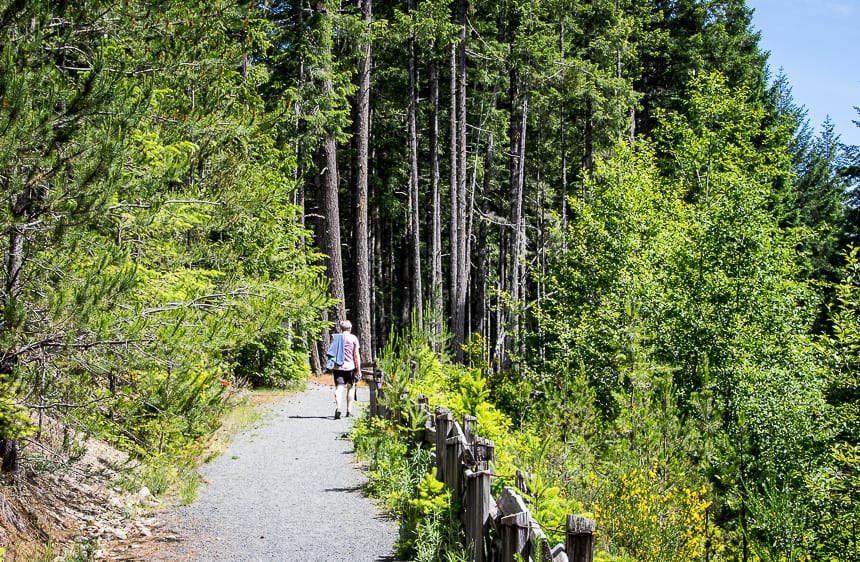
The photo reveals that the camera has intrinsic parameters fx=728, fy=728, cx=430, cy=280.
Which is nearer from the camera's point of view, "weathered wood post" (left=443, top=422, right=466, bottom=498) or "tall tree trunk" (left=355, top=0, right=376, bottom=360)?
"weathered wood post" (left=443, top=422, right=466, bottom=498)

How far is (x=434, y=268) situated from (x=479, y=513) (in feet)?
60.2

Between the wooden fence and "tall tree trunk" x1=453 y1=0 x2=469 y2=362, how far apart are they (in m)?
15.8

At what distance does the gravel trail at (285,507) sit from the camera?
654 centimetres

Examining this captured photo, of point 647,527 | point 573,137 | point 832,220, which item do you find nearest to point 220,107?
point 647,527

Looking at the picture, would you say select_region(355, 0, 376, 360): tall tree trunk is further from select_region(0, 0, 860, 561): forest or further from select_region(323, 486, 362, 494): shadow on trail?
select_region(323, 486, 362, 494): shadow on trail

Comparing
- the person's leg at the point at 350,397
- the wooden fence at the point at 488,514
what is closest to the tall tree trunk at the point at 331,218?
the person's leg at the point at 350,397

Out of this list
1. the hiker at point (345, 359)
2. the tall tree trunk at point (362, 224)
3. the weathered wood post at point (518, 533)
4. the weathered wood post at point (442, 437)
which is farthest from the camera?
the tall tree trunk at point (362, 224)

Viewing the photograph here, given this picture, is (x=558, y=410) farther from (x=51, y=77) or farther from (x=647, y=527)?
(x=51, y=77)

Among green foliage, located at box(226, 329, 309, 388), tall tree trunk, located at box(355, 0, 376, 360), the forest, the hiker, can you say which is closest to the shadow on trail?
the forest

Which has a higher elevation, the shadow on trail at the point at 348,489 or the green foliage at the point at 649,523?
the green foliage at the point at 649,523

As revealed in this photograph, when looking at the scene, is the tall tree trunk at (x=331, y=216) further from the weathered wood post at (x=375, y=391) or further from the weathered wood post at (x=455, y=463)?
the weathered wood post at (x=455, y=463)

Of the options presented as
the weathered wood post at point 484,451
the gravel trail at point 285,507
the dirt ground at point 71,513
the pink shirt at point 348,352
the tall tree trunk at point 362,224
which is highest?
the tall tree trunk at point 362,224

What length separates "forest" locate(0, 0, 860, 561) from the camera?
5395 millimetres

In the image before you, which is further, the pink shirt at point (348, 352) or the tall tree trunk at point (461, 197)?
the tall tree trunk at point (461, 197)
